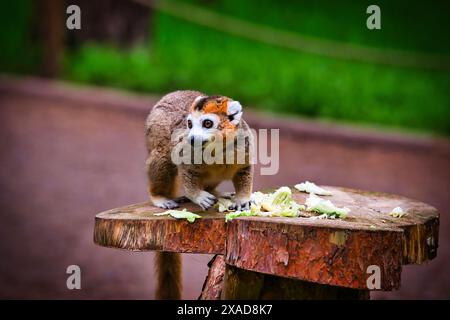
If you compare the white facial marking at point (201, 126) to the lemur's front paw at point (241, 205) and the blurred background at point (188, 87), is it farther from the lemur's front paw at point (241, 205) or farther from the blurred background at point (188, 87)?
the blurred background at point (188, 87)

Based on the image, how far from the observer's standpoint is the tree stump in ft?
11.3

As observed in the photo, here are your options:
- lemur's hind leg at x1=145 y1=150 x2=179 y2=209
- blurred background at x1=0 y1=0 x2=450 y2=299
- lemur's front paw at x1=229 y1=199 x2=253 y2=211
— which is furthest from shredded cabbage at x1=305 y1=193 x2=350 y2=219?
blurred background at x1=0 y1=0 x2=450 y2=299

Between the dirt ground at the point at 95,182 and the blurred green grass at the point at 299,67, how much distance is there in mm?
1025

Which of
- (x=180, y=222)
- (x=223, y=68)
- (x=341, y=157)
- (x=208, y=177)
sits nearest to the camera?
(x=180, y=222)

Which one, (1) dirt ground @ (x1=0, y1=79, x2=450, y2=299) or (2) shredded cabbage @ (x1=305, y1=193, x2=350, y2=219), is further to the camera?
(1) dirt ground @ (x1=0, y1=79, x2=450, y2=299)

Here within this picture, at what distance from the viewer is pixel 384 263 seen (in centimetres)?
345

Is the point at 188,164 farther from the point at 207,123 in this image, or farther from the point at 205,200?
the point at 207,123

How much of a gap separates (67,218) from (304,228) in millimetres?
5045

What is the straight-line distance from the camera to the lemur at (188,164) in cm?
393

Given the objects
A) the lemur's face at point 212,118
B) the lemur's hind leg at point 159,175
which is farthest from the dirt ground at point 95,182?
the lemur's face at point 212,118

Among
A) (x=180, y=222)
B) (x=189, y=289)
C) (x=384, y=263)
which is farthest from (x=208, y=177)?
(x=189, y=289)

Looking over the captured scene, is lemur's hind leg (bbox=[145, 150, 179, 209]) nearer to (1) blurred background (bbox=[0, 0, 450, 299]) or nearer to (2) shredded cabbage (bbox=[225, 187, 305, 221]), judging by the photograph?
(2) shredded cabbage (bbox=[225, 187, 305, 221])

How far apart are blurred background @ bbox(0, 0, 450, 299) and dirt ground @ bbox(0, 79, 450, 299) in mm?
23

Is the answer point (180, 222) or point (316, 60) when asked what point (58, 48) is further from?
point (180, 222)
